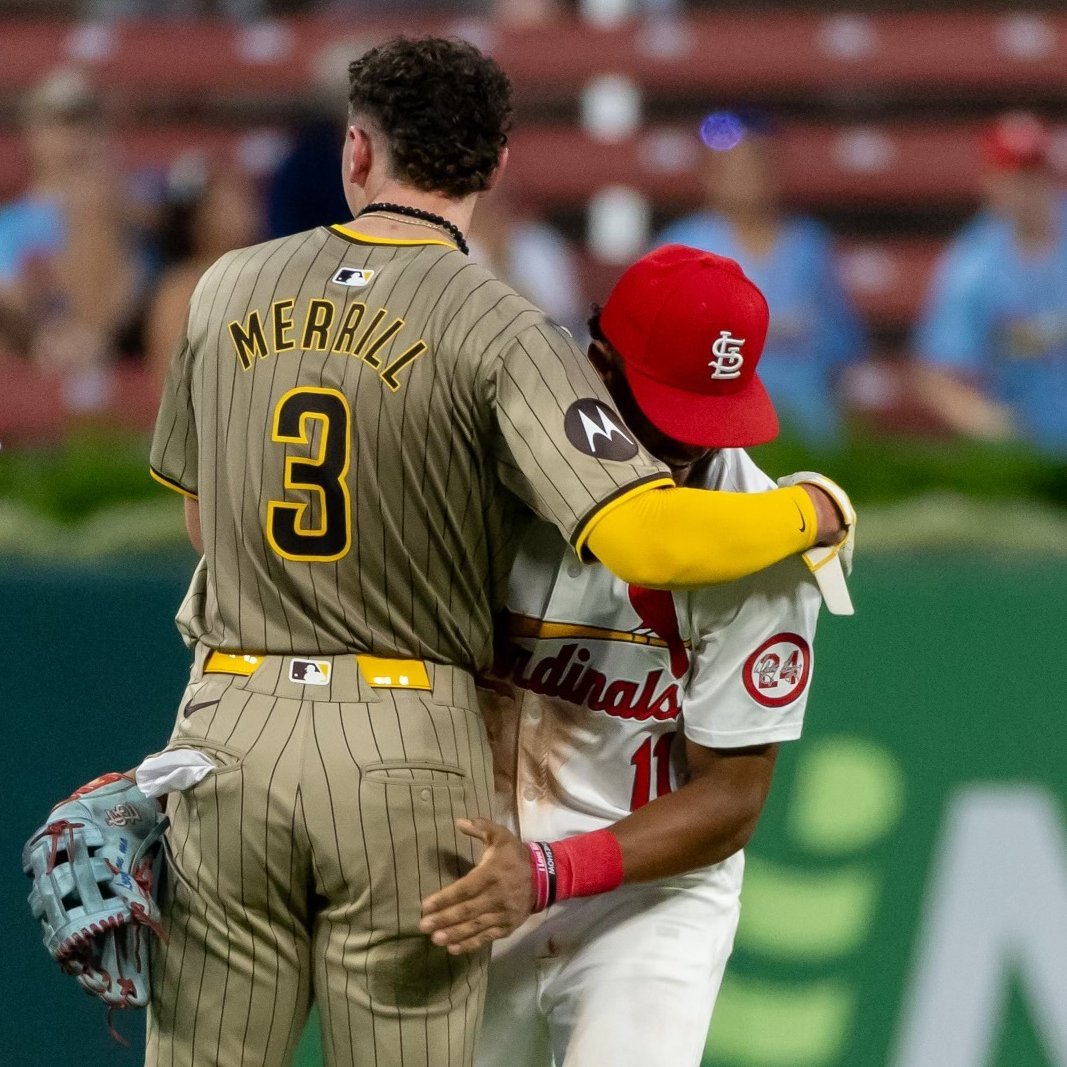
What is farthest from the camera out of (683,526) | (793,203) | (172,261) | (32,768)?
(793,203)

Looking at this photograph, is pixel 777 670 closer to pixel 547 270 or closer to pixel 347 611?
pixel 347 611

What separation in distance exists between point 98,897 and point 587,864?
2.04 ft

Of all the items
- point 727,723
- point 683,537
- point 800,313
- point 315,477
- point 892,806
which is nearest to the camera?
point 683,537

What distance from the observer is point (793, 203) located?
5.80m

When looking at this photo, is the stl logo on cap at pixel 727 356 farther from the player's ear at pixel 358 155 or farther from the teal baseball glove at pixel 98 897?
the teal baseball glove at pixel 98 897

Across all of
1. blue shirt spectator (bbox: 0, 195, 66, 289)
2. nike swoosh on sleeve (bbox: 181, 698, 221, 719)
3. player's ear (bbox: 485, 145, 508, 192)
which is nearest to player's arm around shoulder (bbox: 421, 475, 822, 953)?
nike swoosh on sleeve (bbox: 181, 698, 221, 719)

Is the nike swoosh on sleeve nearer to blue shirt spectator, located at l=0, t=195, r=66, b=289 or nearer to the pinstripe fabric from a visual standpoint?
the pinstripe fabric

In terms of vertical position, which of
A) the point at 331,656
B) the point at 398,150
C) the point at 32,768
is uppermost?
the point at 398,150

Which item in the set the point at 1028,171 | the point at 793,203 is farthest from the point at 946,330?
the point at 793,203

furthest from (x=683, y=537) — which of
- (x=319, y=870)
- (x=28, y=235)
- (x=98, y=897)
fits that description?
(x=28, y=235)

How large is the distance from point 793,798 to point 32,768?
1.54 m

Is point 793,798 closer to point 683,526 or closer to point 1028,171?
point 683,526

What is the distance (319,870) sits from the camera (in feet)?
7.23

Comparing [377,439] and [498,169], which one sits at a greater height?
[498,169]
